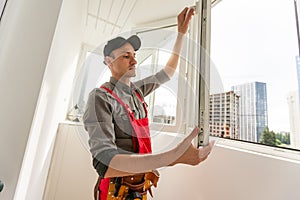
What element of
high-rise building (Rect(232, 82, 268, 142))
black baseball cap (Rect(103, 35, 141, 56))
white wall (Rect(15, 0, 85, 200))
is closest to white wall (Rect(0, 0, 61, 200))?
white wall (Rect(15, 0, 85, 200))

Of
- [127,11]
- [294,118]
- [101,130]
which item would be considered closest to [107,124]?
[101,130]

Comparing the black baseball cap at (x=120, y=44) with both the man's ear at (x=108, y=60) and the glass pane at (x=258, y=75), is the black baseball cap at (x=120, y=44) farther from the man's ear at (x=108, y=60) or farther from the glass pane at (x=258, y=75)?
the glass pane at (x=258, y=75)

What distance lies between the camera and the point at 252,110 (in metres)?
0.81

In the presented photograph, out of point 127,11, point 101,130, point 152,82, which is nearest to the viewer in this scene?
point 101,130

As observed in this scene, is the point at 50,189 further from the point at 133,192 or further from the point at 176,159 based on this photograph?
the point at 176,159

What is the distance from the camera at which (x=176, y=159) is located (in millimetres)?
475

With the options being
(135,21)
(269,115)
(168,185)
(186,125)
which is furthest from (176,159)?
(135,21)

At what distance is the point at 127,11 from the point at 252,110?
114 cm

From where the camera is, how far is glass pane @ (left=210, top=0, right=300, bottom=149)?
65 cm

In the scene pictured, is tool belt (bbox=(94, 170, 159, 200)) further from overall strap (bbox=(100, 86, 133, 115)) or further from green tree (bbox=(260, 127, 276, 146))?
green tree (bbox=(260, 127, 276, 146))

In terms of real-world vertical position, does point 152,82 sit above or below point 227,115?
above

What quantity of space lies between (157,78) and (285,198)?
62cm

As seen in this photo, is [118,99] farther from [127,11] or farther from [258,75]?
[127,11]

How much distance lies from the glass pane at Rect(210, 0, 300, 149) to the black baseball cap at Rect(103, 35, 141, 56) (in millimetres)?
307
